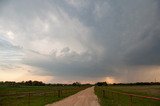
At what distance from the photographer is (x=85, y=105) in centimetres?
2825

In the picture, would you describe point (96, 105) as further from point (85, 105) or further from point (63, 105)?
point (63, 105)

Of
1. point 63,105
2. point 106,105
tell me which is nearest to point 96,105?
point 106,105

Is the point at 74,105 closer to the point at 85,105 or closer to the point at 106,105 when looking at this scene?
the point at 85,105

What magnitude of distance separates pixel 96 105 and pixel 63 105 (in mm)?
3185

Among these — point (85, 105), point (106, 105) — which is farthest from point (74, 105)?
point (106, 105)

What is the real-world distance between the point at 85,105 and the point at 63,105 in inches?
82.8

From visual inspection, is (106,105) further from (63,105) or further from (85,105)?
→ (63,105)

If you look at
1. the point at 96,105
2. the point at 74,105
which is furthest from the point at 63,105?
the point at 96,105

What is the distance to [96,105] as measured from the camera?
28594 mm

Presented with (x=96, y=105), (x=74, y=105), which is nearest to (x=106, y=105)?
(x=96, y=105)

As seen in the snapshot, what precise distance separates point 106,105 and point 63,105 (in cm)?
417

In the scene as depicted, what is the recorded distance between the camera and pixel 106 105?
94.2 ft

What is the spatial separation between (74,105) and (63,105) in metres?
1.05

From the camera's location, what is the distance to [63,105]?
92.9ft
